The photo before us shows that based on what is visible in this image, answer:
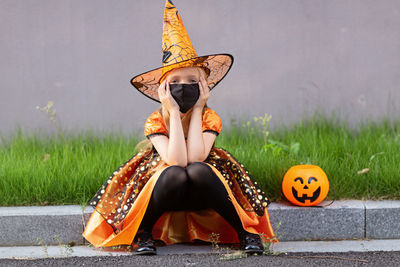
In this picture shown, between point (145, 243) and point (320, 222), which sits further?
point (320, 222)

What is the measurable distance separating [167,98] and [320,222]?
131cm

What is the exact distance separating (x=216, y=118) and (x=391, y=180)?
4.41 ft

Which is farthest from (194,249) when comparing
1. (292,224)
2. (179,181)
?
(292,224)

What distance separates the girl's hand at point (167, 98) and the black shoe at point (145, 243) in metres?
0.76

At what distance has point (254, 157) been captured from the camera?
13.0 feet

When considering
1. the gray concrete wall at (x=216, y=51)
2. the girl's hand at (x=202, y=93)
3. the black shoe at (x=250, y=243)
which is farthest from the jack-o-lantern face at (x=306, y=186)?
the gray concrete wall at (x=216, y=51)

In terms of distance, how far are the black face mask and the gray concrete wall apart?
1790 millimetres

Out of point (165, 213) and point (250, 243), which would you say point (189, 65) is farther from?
point (250, 243)

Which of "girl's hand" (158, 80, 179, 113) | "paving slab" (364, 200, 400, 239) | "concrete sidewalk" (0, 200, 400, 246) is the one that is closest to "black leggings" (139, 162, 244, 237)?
"girl's hand" (158, 80, 179, 113)

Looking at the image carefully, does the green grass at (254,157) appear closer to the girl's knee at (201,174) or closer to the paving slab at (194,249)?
the paving slab at (194,249)

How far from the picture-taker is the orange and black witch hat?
306 centimetres

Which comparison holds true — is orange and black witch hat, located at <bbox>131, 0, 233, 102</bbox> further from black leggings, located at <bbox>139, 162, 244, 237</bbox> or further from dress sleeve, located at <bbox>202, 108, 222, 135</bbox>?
black leggings, located at <bbox>139, 162, 244, 237</bbox>

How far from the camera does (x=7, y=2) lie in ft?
16.0

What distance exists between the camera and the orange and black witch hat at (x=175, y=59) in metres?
3.06
